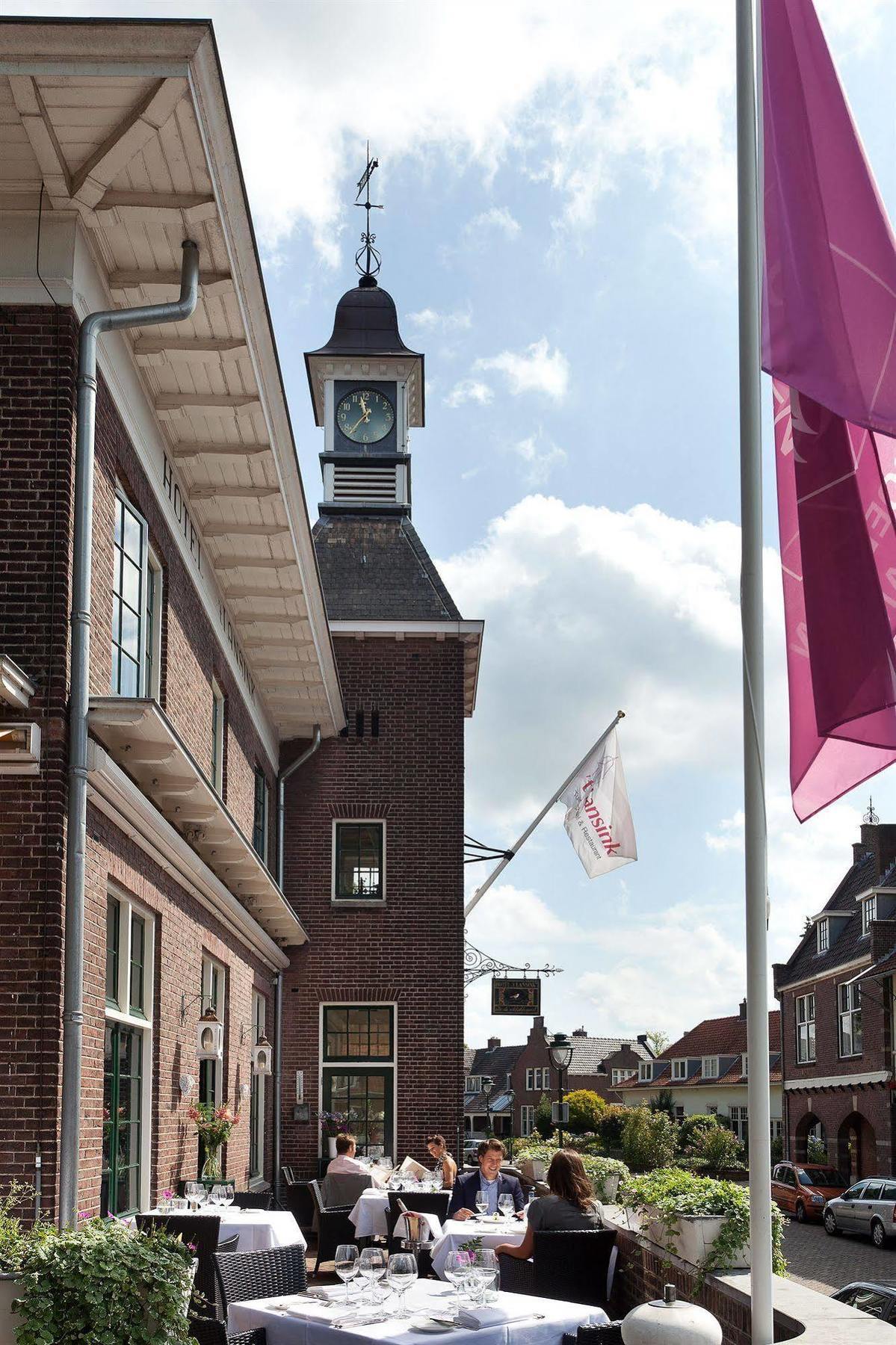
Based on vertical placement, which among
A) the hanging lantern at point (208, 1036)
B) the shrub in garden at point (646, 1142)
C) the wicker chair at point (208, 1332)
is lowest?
the shrub in garden at point (646, 1142)

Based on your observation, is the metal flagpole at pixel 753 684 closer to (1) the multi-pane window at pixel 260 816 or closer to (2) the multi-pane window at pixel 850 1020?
(1) the multi-pane window at pixel 260 816

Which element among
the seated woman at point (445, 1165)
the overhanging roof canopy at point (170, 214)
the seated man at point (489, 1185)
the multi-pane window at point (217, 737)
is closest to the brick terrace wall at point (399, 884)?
the seated woman at point (445, 1165)

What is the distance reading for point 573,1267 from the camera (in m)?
9.38

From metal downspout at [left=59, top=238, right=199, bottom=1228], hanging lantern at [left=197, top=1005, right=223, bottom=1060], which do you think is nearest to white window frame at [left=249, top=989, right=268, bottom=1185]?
hanging lantern at [left=197, top=1005, right=223, bottom=1060]

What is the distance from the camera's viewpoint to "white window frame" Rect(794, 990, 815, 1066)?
52.6 metres

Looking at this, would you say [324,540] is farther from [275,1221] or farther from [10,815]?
[10,815]

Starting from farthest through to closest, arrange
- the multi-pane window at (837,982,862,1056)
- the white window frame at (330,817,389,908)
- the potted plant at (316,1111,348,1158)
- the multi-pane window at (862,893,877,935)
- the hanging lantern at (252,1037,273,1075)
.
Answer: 1. the multi-pane window at (837,982,862,1056)
2. the multi-pane window at (862,893,877,935)
3. the white window frame at (330,817,389,908)
4. the potted plant at (316,1111,348,1158)
5. the hanging lantern at (252,1037,273,1075)

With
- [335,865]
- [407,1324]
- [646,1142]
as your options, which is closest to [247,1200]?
[407,1324]

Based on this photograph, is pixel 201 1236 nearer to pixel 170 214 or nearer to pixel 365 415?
pixel 170 214

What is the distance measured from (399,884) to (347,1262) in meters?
15.9

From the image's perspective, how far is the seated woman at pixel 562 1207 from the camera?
966 centimetres

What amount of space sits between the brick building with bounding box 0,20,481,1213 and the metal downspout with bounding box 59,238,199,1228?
27mm

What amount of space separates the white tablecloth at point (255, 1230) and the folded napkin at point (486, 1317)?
4918 mm

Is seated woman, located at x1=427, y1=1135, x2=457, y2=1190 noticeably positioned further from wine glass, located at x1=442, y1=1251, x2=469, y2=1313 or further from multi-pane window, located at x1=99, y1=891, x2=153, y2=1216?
wine glass, located at x1=442, y1=1251, x2=469, y2=1313
